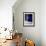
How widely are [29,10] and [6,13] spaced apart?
4.77 ft

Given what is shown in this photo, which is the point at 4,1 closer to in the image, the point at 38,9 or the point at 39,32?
the point at 38,9

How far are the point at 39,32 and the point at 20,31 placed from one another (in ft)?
3.01

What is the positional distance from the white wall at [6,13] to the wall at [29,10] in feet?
3.51

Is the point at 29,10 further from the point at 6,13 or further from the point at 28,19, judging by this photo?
the point at 6,13

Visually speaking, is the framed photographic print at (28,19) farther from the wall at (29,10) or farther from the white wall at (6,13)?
the white wall at (6,13)

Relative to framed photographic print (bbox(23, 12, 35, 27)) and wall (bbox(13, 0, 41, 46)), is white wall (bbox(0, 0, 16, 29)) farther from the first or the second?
framed photographic print (bbox(23, 12, 35, 27))

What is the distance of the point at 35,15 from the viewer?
5.82 m

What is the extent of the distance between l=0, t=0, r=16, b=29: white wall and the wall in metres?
1.07

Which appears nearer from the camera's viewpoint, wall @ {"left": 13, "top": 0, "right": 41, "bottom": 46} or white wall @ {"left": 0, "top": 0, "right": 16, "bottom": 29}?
white wall @ {"left": 0, "top": 0, "right": 16, "bottom": 29}

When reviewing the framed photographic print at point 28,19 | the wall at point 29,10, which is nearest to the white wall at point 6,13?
the wall at point 29,10

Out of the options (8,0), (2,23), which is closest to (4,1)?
(8,0)

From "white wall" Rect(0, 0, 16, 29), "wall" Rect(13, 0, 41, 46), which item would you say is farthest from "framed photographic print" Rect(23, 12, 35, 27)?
"white wall" Rect(0, 0, 16, 29)

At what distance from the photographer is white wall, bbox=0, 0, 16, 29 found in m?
4.68

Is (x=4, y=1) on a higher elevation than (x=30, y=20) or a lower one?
higher
